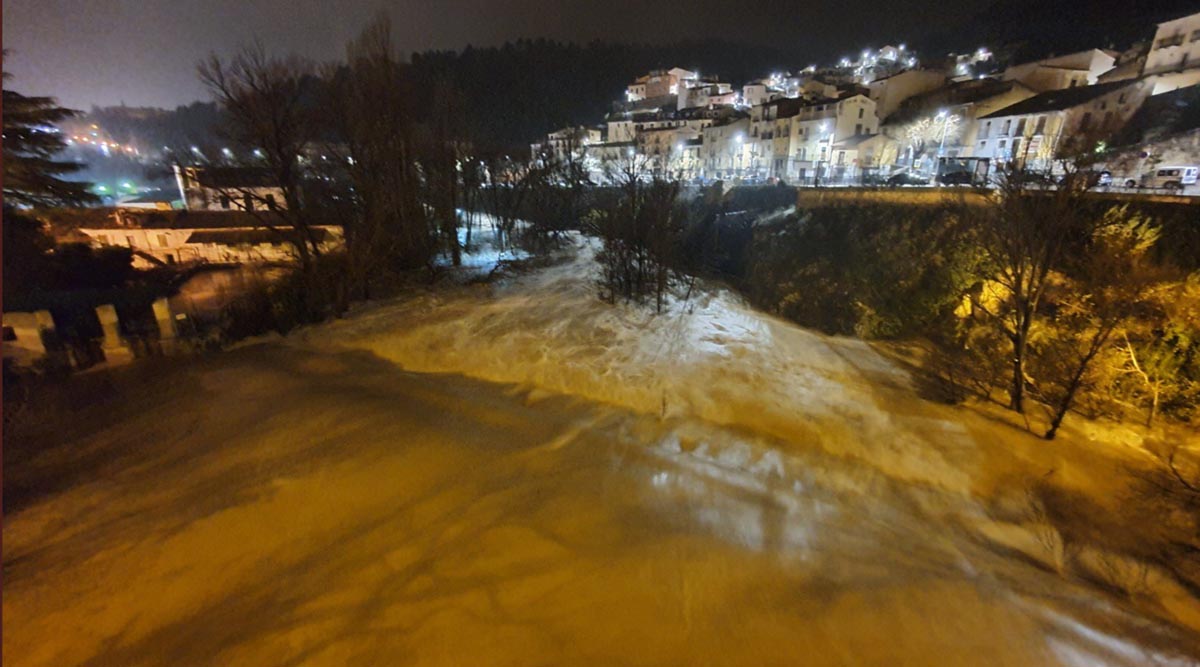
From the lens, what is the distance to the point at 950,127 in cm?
3509

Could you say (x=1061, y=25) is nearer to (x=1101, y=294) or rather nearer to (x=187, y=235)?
(x=1101, y=294)

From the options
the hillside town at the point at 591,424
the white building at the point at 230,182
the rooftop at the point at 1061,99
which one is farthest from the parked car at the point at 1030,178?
the rooftop at the point at 1061,99

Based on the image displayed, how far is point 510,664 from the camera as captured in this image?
199 inches

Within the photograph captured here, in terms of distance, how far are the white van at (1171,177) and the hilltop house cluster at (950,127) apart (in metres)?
0.06

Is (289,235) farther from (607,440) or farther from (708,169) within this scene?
(708,169)

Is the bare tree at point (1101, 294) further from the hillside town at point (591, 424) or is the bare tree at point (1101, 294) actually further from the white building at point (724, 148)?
the white building at point (724, 148)

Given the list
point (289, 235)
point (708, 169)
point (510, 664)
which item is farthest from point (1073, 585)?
point (708, 169)

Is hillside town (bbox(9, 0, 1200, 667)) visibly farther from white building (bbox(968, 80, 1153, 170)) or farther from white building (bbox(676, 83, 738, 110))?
white building (bbox(676, 83, 738, 110))

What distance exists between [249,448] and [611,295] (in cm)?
1106

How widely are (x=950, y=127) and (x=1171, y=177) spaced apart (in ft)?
51.5

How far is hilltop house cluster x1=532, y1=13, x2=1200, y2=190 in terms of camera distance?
2359 cm

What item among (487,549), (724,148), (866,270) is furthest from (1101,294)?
(724,148)

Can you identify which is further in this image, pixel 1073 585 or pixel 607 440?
pixel 607 440

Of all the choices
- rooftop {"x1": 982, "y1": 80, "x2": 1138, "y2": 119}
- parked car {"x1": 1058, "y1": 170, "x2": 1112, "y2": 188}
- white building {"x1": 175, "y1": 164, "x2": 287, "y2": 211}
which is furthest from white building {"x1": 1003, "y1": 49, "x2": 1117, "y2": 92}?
white building {"x1": 175, "y1": 164, "x2": 287, "y2": 211}
